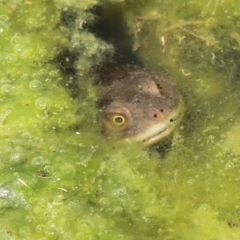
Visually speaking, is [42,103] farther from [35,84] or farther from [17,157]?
[17,157]

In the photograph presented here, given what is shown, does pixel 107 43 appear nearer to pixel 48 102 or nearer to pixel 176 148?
pixel 48 102

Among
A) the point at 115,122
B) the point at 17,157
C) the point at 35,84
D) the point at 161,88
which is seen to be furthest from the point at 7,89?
the point at 161,88

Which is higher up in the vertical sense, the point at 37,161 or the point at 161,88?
the point at 161,88

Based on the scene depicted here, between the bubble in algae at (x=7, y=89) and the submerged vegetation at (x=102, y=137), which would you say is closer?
the submerged vegetation at (x=102, y=137)

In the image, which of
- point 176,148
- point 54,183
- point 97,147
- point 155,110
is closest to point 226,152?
point 176,148

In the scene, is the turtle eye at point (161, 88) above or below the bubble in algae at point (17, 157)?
above

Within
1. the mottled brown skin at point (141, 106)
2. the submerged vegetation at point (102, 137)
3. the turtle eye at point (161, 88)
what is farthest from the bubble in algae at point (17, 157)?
the turtle eye at point (161, 88)

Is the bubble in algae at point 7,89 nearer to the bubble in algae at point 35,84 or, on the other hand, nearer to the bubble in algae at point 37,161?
the bubble in algae at point 35,84
